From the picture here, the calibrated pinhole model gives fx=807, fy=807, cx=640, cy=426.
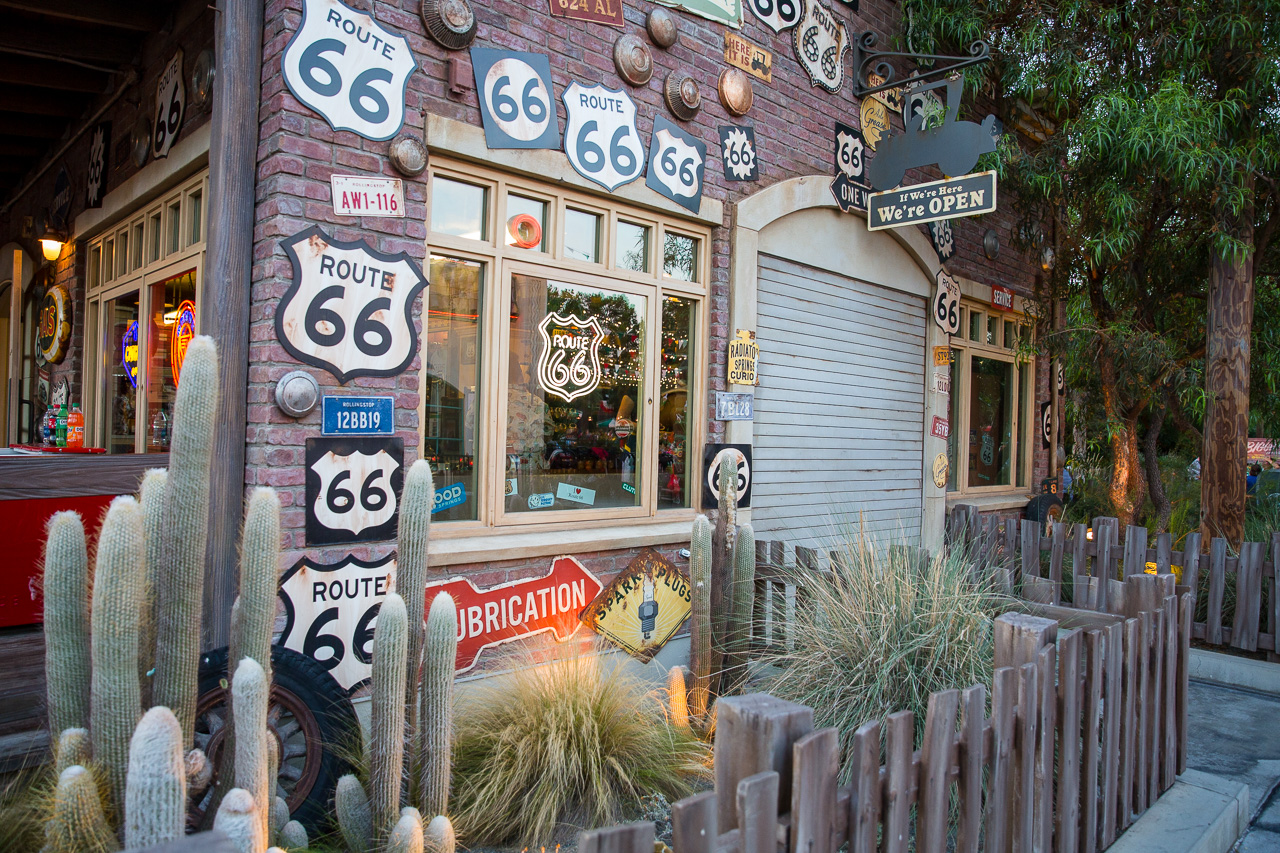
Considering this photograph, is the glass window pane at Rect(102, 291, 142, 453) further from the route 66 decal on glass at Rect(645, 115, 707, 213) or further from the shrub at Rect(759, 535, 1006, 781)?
the shrub at Rect(759, 535, 1006, 781)

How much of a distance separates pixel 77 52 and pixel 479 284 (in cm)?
337

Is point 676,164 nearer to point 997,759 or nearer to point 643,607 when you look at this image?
point 643,607

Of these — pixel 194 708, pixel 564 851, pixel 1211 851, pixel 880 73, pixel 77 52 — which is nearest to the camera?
pixel 194 708

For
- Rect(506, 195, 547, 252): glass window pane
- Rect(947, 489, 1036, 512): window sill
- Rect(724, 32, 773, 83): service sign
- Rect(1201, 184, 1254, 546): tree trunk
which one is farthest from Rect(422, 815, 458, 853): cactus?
Rect(947, 489, 1036, 512): window sill

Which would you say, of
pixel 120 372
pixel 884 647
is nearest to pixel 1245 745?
pixel 884 647

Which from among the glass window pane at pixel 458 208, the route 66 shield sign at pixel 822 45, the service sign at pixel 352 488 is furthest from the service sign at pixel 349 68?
the route 66 shield sign at pixel 822 45

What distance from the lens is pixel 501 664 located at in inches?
183

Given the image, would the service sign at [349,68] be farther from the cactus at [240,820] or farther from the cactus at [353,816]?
the cactus at [240,820]

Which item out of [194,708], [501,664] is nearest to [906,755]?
[194,708]

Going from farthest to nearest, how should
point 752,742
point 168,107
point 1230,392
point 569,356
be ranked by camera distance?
point 1230,392 < point 569,356 < point 168,107 < point 752,742

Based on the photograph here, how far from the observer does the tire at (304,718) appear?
111 inches

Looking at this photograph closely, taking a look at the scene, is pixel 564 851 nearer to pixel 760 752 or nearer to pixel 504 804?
pixel 504 804

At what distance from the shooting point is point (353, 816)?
8.35ft

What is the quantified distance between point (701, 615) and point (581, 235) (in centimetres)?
267
